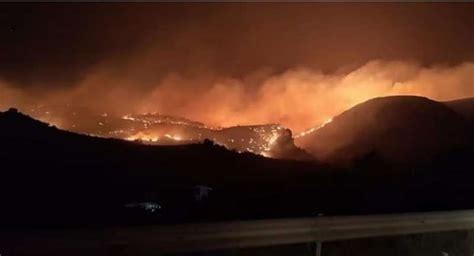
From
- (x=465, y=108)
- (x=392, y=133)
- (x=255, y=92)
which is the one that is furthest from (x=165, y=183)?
(x=465, y=108)

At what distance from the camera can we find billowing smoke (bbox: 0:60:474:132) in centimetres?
1059

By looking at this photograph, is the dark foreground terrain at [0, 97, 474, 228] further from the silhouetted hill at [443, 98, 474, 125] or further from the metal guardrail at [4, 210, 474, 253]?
the silhouetted hill at [443, 98, 474, 125]

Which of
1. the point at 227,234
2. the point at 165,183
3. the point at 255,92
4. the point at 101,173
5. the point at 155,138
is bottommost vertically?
the point at 227,234

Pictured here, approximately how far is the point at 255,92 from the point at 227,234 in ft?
11.1

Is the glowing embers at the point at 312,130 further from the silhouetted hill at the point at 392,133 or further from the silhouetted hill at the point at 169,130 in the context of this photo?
the silhouetted hill at the point at 169,130

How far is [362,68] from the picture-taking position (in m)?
12.4

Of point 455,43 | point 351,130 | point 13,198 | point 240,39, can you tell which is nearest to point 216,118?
point 240,39

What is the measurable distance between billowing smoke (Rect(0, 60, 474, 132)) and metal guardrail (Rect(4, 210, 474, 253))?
229cm

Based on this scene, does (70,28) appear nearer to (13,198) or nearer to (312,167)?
(13,198)

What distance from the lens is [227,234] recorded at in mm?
9148

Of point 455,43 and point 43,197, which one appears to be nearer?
point 43,197

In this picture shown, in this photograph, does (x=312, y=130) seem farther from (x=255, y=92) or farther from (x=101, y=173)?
(x=101, y=173)

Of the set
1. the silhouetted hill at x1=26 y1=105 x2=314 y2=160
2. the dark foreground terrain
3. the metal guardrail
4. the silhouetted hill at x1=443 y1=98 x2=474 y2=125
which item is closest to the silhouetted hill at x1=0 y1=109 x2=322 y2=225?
the dark foreground terrain

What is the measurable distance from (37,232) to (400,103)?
7.80 meters
